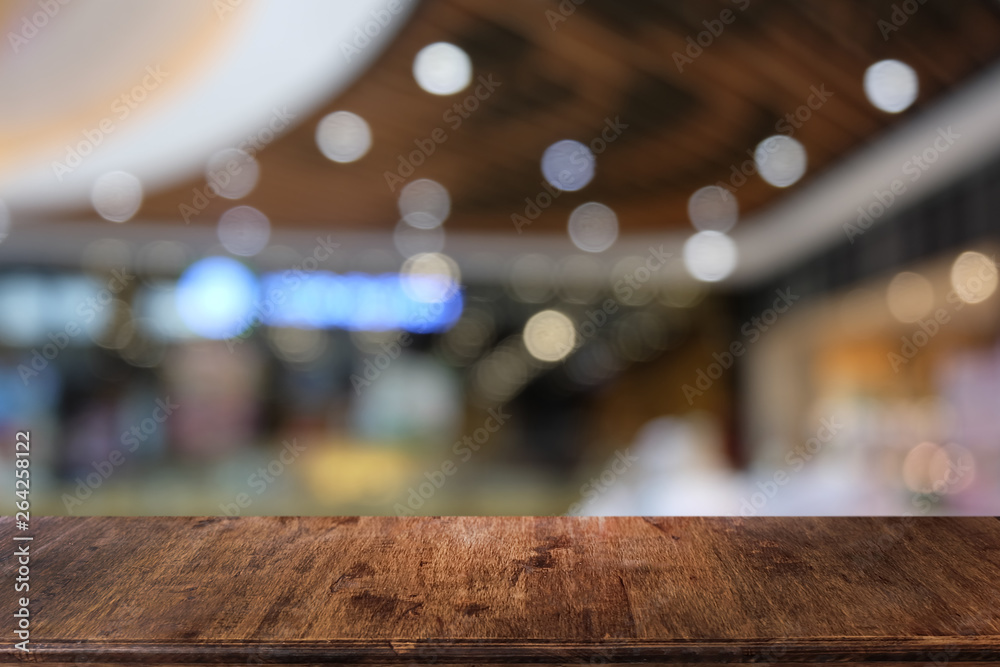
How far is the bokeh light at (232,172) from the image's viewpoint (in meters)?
4.27

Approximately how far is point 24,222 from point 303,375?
9.39ft

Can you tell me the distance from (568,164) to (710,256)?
10.7ft

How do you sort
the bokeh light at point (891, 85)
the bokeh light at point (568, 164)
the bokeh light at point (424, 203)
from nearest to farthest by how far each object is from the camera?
the bokeh light at point (891, 85), the bokeh light at point (568, 164), the bokeh light at point (424, 203)

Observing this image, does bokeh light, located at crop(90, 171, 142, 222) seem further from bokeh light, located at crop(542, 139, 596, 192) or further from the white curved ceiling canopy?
bokeh light, located at crop(542, 139, 596, 192)

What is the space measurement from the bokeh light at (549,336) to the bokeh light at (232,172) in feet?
11.3

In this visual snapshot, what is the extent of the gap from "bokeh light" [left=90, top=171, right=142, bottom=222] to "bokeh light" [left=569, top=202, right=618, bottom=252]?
3.19 meters

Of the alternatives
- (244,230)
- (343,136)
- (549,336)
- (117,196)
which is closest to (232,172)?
(343,136)

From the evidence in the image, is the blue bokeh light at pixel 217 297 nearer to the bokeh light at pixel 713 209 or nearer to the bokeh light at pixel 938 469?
the bokeh light at pixel 713 209

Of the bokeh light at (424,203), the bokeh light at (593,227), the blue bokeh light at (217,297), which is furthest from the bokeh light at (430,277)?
the blue bokeh light at (217,297)

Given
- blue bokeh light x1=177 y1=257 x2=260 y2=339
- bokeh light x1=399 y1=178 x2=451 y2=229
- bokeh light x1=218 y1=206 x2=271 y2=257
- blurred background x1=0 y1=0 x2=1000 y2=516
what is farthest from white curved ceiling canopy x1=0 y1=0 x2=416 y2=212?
blue bokeh light x1=177 y1=257 x2=260 y2=339

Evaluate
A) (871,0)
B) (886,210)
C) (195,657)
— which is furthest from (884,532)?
(886,210)

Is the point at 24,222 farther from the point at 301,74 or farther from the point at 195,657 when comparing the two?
the point at 195,657

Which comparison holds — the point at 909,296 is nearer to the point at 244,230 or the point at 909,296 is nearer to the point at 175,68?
the point at 175,68

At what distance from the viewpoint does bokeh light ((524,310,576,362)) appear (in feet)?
25.5
